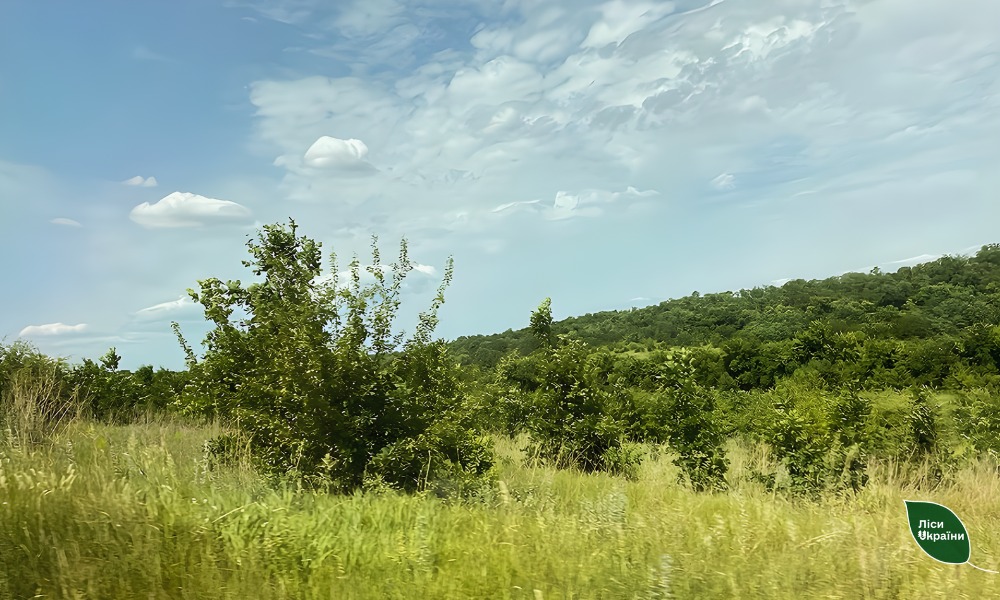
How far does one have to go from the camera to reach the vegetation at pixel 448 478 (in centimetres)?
397

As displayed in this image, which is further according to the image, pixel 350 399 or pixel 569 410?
pixel 569 410

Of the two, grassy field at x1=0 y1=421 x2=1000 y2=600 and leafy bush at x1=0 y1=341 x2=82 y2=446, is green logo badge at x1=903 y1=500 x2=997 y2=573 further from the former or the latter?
leafy bush at x1=0 y1=341 x2=82 y2=446

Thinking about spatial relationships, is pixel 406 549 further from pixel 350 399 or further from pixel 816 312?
pixel 816 312

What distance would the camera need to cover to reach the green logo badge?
3793 mm

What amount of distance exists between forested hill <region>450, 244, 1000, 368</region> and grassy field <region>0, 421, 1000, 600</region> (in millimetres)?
18206

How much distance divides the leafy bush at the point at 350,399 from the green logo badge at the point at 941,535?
457cm

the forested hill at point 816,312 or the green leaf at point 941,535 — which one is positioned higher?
the forested hill at point 816,312

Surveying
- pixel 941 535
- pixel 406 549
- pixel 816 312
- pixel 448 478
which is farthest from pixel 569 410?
pixel 816 312

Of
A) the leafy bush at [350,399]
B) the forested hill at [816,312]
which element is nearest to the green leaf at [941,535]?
the leafy bush at [350,399]

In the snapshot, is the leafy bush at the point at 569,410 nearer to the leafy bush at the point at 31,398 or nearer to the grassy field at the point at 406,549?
the grassy field at the point at 406,549

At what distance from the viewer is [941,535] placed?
12.6 feet

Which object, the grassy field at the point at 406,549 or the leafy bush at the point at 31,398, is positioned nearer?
the grassy field at the point at 406,549

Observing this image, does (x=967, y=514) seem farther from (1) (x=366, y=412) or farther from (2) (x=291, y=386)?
(2) (x=291, y=386)

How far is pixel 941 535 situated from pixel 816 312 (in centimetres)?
2984
